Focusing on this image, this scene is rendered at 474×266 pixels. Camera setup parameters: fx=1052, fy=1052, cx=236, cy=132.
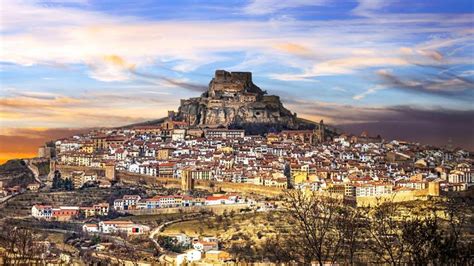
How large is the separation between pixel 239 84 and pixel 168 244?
25.1 m

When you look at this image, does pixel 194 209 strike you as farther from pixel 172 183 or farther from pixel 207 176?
pixel 207 176

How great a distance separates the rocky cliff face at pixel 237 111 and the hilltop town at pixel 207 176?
0.17 ft

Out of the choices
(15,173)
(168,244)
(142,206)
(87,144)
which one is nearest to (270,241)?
(168,244)

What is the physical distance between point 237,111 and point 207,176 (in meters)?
12.5

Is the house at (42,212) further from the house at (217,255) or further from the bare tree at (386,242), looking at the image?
the bare tree at (386,242)

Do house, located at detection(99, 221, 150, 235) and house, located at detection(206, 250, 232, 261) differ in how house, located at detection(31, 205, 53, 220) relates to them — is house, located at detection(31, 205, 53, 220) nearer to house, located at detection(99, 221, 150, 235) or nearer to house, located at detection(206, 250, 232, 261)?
house, located at detection(99, 221, 150, 235)

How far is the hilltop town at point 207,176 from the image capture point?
76.0 feet

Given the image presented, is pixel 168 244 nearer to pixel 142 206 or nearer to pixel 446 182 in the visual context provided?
pixel 142 206

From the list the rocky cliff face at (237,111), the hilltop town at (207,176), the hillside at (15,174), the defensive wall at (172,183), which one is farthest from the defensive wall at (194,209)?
the rocky cliff face at (237,111)

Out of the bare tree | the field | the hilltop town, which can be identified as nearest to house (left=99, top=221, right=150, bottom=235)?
the hilltop town

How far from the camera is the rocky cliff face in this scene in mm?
44188

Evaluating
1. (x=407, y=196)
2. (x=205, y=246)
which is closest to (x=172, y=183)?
(x=407, y=196)

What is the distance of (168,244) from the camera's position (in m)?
21.5

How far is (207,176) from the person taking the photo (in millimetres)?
32438
